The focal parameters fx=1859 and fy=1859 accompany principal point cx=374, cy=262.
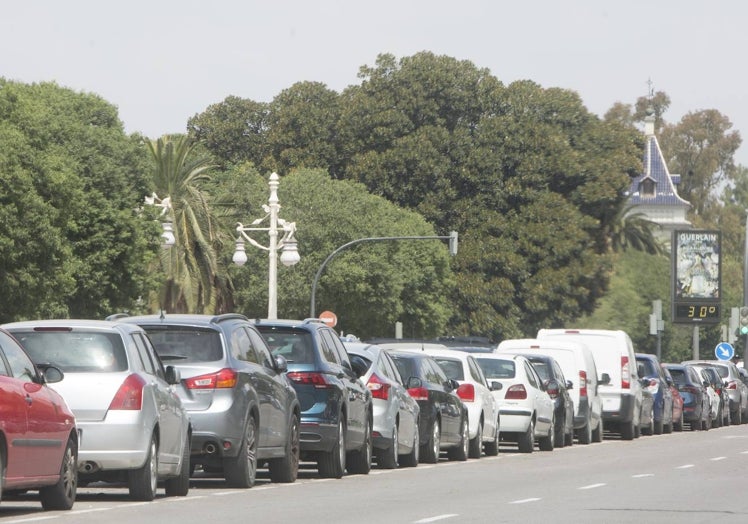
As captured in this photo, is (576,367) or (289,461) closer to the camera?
(289,461)

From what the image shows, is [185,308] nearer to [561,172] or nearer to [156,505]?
[561,172]

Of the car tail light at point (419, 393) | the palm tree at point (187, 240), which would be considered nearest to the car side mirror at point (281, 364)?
the car tail light at point (419, 393)

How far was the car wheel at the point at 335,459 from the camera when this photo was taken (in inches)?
818

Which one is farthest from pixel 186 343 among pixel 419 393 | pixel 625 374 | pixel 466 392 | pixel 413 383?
pixel 625 374

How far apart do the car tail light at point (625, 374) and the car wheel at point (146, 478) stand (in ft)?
74.3

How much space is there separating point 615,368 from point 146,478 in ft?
75.3

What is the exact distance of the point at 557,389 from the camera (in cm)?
3247

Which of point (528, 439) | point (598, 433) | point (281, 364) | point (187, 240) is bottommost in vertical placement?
point (598, 433)

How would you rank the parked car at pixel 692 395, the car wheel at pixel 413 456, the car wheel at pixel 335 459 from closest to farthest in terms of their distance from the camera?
the car wheel at pixel 335 459 → the car wheel at pixel 413 456 → the parked car at pixel 692 395

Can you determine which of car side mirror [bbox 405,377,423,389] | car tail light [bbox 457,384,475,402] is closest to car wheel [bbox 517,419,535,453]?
car tail light [bbox 457,384,475,402]

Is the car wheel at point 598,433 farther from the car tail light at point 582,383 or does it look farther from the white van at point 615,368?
the car tail light at point 582,383

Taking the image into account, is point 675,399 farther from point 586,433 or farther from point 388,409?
point 388,409

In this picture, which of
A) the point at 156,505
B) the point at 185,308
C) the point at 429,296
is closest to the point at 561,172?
the point at 429,296

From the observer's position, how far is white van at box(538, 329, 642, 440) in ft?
124
